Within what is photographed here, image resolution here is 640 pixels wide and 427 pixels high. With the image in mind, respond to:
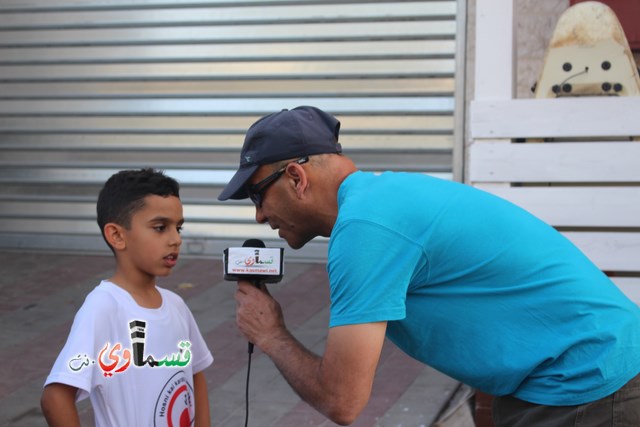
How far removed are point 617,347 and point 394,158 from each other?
22.0ft

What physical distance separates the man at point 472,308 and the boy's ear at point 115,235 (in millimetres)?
945

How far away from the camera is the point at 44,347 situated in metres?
6.62

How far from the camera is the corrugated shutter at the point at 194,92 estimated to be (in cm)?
912

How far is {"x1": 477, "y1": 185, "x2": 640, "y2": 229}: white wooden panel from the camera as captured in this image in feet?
16.1

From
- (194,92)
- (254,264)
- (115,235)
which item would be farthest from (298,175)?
(194,92)

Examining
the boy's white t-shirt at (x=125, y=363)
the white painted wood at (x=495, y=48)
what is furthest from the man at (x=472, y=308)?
the white painted wood at (x=495, y=48)

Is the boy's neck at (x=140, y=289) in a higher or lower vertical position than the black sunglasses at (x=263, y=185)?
lower

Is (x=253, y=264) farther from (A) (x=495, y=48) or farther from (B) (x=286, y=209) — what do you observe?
(A) (x=495, y=48)

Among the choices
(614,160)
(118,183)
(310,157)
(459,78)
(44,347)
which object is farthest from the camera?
(459,78)

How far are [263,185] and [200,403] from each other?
99 centimetres

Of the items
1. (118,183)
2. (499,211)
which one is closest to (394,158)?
(118,183)

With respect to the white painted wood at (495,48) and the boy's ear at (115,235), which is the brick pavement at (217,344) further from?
the boy's ear at (115,235)

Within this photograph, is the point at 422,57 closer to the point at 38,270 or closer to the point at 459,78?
the point at 459,78

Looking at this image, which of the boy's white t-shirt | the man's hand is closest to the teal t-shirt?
the man's hand
